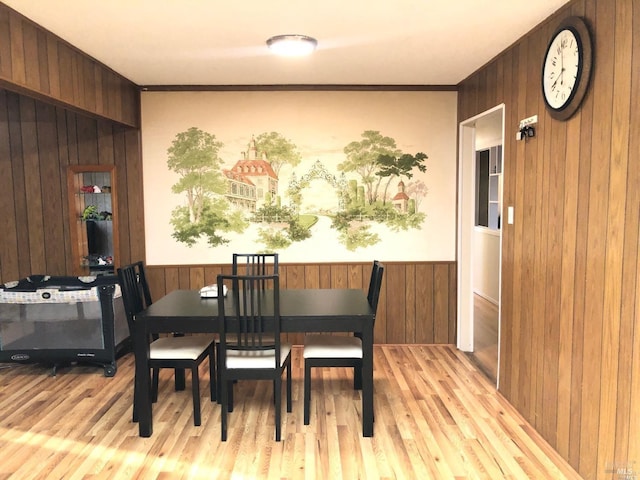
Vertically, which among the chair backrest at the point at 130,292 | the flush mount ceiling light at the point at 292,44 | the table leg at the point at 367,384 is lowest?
the table leg at the point at 367,384

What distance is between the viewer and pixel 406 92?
4.67 meters

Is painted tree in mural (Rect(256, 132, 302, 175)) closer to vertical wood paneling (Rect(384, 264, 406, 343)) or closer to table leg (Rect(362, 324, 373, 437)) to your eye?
vertical wood paneling (Rect(384, 264, 406, 343))

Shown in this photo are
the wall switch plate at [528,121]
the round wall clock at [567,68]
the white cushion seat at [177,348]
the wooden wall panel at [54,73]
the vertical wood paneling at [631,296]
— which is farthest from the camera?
the white cushion seat at [177,348]

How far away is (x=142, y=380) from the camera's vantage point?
Answer: 3.04m

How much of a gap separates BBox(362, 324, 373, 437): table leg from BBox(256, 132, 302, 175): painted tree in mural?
220 cm

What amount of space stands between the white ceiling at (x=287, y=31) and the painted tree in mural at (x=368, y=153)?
2.06ft

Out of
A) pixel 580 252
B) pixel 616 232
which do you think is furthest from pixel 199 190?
pixel 616 232

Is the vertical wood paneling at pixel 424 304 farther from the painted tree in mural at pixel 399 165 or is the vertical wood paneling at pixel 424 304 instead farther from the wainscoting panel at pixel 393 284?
the painted tree in mural at pixel 399 165

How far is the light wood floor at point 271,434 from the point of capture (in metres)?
2.64

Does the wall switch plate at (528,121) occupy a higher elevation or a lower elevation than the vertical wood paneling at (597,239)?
higher

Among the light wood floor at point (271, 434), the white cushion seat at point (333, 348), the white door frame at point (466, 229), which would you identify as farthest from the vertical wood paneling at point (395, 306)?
the white cushion seat at point (333, 348)

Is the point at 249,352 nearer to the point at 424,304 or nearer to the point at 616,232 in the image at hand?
the point at 616,232

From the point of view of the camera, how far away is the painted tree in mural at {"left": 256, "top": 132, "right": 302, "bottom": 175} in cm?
468

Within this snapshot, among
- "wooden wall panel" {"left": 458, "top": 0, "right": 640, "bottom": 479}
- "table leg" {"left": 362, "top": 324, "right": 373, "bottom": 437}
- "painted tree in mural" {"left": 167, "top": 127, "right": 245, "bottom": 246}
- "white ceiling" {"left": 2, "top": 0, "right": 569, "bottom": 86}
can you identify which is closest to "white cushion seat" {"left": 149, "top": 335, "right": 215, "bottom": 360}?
"table leg" {"left": 362, "top": 324, "right": 373, "bottom": 437}
